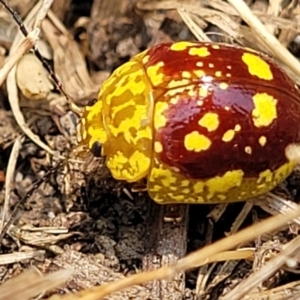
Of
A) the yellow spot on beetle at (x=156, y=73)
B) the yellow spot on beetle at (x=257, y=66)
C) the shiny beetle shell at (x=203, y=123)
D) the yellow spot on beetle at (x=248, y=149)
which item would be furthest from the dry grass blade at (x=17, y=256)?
the yellow spot on beetle at (x=257, y=66)

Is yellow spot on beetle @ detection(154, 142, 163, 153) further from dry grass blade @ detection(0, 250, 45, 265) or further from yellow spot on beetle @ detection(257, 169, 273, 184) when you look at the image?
dry grass blade @ detection(0, 250, 45, 265)

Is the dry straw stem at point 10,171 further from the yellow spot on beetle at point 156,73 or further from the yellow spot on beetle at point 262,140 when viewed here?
the yellow spot on beetle at point 262,140

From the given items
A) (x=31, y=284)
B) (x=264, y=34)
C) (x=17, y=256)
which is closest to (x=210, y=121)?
(x=264, y=34)

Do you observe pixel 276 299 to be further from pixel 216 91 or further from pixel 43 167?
pixel 43 167

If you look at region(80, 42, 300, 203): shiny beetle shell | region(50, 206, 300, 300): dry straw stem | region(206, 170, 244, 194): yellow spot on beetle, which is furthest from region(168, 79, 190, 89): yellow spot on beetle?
region(50, 206, 300, 300): dry straw stem

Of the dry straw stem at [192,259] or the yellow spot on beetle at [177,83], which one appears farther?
the yellow spot on beetle at [177,83]

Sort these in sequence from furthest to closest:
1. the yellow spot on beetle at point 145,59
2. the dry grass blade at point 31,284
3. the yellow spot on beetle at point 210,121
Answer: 1. the yellow spot on beetle at point 145,59
2. the yellow spot on beetle at point 210,121
3. the dry grass blade at point 31,284

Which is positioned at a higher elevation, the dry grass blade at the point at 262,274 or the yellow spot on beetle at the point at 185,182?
the yellow spot on beetle at the point at 185,182
